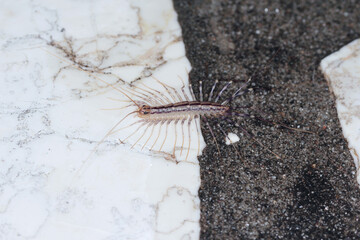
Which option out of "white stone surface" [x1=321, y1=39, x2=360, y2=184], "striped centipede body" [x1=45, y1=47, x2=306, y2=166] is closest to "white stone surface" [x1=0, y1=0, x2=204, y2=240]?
"striped centipede body" [x1=45, y1=47, x2=306, y2=166]

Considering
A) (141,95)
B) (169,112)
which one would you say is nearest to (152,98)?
(141,95)

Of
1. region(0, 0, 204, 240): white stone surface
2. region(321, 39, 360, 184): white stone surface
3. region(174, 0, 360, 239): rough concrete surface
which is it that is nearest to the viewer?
region(0, 0, 204, 240): white stone surface

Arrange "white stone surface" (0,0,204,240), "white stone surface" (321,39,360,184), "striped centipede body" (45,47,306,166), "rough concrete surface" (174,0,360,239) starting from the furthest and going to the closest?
"white stone surface" (321,39,360,184) < "striped centipede body" (45,47,306,166) < "rough concrete surface" (174,0,360,239) < "white stone surface" (0,0,204,240)

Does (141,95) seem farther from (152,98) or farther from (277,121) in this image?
(277,121)

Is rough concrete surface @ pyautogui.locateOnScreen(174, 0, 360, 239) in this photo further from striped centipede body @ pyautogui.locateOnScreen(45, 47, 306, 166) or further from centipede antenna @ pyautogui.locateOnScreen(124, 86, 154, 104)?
centipede antenna @ pyautogui.locateOnScreen(124, 86, 154, 104)

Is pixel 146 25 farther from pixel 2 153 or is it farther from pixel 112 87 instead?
pixel 2 153

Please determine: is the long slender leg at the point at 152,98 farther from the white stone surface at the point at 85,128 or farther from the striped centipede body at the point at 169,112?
the white stone surface at the point at 85,128
